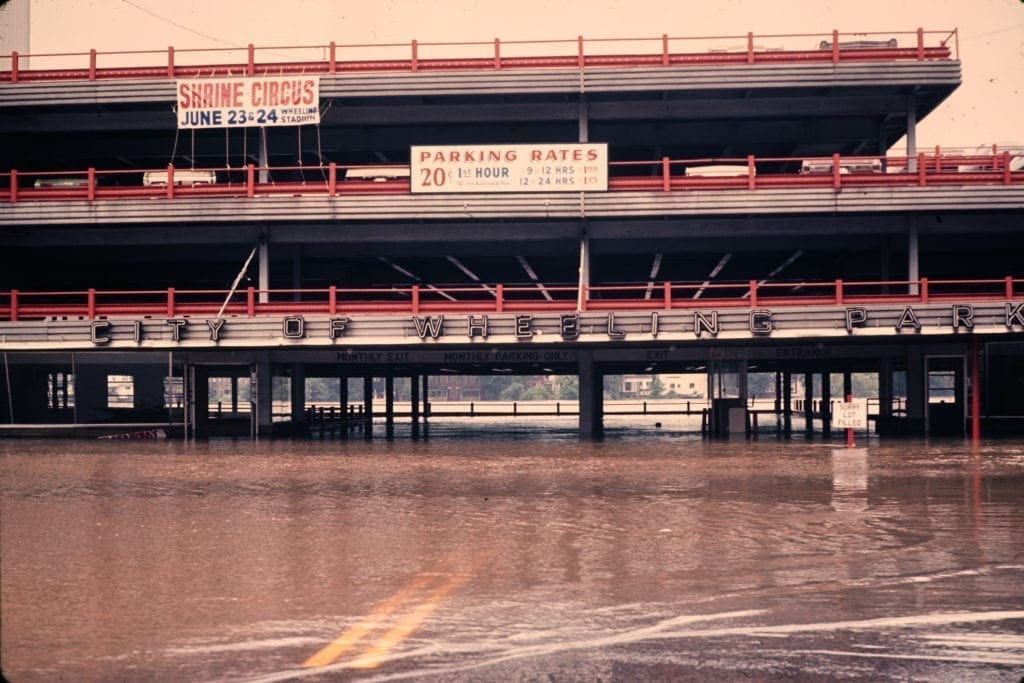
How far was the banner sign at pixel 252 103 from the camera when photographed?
35062mm

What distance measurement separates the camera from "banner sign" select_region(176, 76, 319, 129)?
3506 cm

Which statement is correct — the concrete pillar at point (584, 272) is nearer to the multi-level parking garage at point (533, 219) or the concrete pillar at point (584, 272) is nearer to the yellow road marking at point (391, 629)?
the multi-level parking garage at point (533, 219)

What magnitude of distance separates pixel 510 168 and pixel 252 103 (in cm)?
893

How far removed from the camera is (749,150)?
43625 millimetres

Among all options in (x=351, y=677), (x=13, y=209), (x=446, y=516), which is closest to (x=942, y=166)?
(x=446, y=516)

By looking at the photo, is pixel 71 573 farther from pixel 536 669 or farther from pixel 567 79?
pixel 567 79

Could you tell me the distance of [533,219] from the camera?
3525cm

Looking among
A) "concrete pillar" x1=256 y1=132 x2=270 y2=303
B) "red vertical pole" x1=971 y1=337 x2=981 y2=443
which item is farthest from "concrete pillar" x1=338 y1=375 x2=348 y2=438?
"red vertical pole" x1=971 y1=337 x2=981 y2=443

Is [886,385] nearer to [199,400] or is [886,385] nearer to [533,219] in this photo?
[533,219]

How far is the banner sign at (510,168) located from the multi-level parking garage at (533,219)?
0.10 metres

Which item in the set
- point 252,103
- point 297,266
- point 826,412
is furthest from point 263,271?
point 826,412

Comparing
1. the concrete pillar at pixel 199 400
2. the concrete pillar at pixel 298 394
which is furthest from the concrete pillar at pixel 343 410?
the concrete pillar at pixel 199 400

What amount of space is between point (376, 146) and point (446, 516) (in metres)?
28.0

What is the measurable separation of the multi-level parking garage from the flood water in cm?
1192
